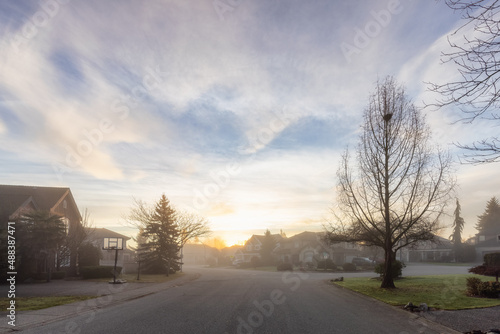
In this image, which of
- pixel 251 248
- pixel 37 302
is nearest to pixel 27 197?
pixel 37 302

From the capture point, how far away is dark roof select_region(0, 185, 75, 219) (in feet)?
92.5

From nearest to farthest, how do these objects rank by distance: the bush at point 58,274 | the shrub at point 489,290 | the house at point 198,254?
the shrub at point 489,290 < the bush at point 58,274 < the house at point 198,254

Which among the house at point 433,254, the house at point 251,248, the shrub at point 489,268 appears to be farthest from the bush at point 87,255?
the house at point 433,254

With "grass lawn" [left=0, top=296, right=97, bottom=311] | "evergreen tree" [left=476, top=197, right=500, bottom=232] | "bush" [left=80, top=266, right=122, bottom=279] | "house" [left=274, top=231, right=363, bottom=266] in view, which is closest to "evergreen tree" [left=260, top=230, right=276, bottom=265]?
"house" [left=274, top=231, right=363, bottom=266]

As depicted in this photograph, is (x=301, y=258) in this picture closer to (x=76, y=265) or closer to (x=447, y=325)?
(x=76, y=265)

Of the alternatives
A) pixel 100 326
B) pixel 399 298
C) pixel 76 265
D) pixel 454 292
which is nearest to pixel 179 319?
pixel 100 326

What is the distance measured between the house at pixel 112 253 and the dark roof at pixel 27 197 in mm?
5415

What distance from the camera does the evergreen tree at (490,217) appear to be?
90.5 metres

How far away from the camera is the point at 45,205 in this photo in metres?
32.1

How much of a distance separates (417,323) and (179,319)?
23.7 feet

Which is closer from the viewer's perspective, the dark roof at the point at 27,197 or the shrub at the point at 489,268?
the shrub at the point at 489,268

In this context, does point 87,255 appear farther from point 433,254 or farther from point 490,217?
point 490,217

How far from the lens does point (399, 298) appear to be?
15.8 m

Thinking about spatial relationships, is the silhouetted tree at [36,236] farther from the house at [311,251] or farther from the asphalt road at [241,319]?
the house at [311,251]
